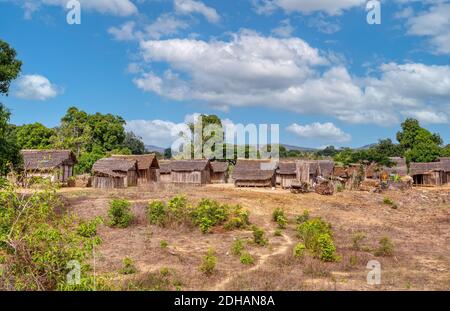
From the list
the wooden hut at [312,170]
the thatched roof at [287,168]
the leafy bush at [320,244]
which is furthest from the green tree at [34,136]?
the leafy bush at [320,244]

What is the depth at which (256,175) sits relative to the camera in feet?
129

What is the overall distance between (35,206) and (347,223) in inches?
620

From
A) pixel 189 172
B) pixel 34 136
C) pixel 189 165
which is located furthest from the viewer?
pixel 34 136

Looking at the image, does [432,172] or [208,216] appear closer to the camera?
[208,216]

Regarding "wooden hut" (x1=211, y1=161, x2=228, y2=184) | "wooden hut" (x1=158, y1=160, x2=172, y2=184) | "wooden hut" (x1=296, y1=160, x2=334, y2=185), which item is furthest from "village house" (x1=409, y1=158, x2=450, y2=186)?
"wooden hut" (x1=158, y1=160, x2=172, y2=184)

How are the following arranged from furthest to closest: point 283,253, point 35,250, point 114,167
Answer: point 114,167
point 283,253
point 35,250

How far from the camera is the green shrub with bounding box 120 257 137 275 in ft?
38.2

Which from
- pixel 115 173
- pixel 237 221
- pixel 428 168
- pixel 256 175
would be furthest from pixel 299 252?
pixel 428 168

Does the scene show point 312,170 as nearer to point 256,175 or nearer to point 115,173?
point 256,175

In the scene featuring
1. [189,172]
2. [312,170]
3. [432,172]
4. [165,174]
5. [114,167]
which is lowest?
[165,174]

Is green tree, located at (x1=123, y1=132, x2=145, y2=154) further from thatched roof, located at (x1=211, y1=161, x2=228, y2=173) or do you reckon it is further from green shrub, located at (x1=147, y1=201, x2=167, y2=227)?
green shrub, located at (x1=147, y1=201, x2=167, y2=227)

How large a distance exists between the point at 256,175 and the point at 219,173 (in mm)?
9516

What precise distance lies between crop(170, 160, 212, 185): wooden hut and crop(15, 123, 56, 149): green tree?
16477mm

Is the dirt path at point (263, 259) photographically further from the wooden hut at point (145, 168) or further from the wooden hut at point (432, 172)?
the wooden hut at point (432, 172)
